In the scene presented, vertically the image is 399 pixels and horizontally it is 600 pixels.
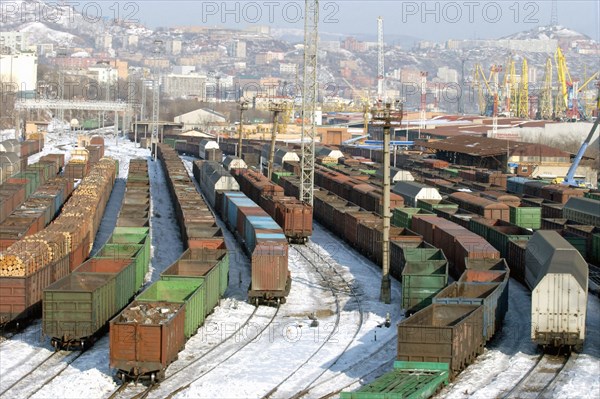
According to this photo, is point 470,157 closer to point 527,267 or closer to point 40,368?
point 527,267

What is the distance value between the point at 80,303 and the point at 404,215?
74.8ft

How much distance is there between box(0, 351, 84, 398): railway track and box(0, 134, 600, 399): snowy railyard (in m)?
0.02

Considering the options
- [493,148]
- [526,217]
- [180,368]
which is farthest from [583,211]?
[493,148]

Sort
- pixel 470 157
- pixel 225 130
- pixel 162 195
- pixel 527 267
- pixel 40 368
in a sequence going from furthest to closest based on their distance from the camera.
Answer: pixel 225 130, pixel 470 157, pixel 162 195, pixel 527 267, pixel 40 368

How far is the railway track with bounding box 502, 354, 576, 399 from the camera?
21275 mm

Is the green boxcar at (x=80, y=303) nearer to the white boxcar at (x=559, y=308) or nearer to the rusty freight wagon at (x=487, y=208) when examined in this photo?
the white boxcar at (x=559, y=308)

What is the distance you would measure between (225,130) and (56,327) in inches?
4637

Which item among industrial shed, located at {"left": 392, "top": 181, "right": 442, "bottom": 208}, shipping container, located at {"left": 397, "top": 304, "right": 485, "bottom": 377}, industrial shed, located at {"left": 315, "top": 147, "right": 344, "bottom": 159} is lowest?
shipping container, located at {"left": 397, "top": 304, "right": 485, "bottom": 377}

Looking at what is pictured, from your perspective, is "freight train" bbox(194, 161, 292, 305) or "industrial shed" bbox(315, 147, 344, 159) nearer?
"freight train" bbox(194, 161, 292, 305)

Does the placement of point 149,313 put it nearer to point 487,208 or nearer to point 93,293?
point 93,293

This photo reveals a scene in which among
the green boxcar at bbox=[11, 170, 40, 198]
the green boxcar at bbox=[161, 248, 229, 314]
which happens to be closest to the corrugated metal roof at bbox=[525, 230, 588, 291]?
the green boxcar at bbox=[161, 248, 229, 314]

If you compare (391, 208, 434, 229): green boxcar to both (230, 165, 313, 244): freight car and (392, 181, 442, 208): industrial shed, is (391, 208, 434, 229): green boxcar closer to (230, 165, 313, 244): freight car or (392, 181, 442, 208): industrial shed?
(230, 165, 313, 244): freight car

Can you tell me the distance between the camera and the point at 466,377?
73.9 feet

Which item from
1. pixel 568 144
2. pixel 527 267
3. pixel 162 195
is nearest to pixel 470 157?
pixel 568 144
